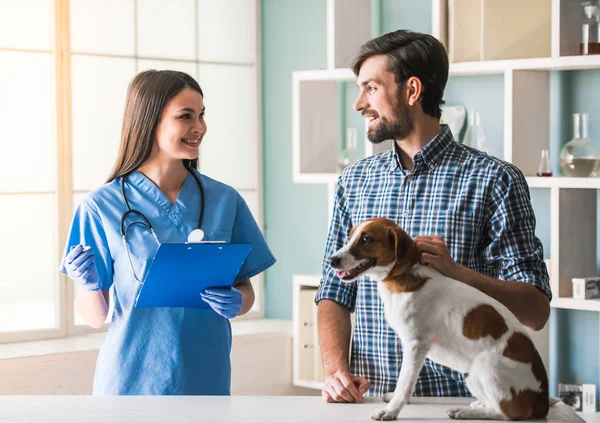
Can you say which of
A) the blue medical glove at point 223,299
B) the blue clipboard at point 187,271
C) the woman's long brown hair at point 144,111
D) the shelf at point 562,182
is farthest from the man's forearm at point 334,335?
the shelf at point 562,182

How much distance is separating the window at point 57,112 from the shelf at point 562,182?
190cm

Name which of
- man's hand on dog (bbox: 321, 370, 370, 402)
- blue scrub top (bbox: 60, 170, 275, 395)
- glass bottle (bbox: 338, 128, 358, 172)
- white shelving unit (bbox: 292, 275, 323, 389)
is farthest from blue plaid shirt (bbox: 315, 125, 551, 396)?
white shelving unit (bbox: 292, 275, 323, 389)

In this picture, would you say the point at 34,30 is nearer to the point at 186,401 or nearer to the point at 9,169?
the point at 9,169

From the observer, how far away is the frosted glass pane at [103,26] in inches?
158

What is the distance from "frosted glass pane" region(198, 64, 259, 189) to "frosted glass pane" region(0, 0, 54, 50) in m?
0.79

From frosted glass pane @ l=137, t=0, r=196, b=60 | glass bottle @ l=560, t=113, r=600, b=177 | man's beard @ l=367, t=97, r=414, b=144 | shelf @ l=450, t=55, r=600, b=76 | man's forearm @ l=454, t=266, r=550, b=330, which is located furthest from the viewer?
frosted glass pane @ l=137, t=0, r=196, b=60

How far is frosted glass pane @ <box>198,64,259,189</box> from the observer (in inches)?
176

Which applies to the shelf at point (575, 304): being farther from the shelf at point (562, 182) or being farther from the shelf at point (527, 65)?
the shelf at point (527, 65)

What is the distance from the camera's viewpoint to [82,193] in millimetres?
4062

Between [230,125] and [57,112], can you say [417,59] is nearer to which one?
[57,112]

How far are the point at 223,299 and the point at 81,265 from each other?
1.08ft

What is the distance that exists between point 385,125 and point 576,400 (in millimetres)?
2050

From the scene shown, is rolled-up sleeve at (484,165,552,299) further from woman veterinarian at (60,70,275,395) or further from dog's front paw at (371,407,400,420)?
woman veterinarian at (60,70,275,395)

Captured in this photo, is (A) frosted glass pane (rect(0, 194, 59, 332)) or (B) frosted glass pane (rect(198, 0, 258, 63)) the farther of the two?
(B) frosted glass pane (rect(198, 0, 258, 63))
